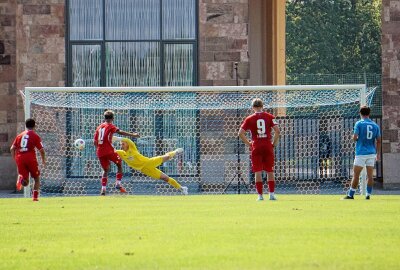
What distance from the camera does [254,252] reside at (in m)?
13.1

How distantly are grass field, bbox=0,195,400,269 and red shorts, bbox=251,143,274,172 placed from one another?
2.08m

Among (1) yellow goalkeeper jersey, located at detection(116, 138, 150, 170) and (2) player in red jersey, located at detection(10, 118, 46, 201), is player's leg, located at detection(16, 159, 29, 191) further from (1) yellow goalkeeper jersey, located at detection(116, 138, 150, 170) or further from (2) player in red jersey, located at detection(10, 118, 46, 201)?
(1) yellow goalkeeper jersey, located at detection(116, 138, 150, 170)

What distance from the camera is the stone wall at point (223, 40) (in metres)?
33.6

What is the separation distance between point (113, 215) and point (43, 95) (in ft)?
42.4

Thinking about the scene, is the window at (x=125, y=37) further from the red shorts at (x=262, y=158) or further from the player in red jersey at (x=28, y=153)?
the red shorts at (x=262, y=158)

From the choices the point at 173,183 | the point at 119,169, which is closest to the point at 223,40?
the point at 173,183

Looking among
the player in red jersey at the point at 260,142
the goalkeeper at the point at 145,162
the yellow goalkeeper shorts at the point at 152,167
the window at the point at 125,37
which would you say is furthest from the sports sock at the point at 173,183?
the window at the point at 125,37

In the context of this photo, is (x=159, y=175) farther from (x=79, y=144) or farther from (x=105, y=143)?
(x=79, y=144)

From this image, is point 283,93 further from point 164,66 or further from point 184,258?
point 184,258

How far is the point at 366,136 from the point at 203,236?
10.6m

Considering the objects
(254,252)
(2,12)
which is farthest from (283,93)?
(254,252)

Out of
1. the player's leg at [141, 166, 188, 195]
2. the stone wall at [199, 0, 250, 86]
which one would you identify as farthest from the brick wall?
the player's leg at [141, 166, 188, 195]

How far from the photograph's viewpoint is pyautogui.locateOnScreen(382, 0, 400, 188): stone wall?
34938mm

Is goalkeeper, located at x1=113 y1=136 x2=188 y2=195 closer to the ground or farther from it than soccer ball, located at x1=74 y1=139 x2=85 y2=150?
closer to the ground
